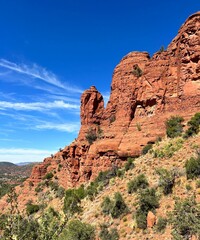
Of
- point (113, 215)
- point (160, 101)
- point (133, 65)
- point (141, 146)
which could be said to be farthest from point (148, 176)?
point (133, 65)

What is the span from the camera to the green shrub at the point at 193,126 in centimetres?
2923

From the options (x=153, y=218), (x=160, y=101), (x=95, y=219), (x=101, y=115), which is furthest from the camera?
(x=101, y=115)

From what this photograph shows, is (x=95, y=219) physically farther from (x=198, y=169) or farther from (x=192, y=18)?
(x=192, y=18)

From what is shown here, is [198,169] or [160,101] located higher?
[160,101]

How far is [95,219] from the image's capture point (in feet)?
79.7

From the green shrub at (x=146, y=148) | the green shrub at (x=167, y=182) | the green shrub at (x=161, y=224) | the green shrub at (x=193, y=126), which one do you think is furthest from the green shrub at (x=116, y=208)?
the green shrub at (x=193, y=126)

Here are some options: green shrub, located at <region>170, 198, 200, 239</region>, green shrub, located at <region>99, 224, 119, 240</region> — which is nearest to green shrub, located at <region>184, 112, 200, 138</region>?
green shrub, located at <region>99, 224, 119, 240</region>

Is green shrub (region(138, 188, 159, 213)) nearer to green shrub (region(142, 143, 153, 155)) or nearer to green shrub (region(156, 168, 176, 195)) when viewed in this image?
green shrub (region(156, 168, 176, 195))

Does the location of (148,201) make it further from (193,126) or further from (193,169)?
(193,126)

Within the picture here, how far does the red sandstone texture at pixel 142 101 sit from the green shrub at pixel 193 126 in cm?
217

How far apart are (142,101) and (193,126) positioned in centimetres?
1117

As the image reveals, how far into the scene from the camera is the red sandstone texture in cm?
3462

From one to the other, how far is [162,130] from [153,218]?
1670 cm

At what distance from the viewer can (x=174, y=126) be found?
105 ft
